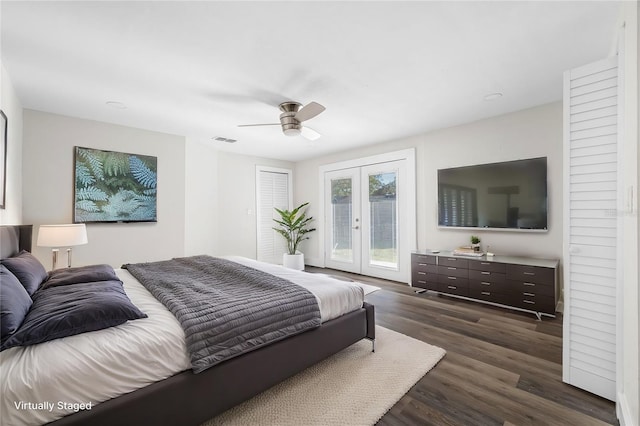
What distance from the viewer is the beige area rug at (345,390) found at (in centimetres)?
167

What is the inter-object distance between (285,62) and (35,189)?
3.35m

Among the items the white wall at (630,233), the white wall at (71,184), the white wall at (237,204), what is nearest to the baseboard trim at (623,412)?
the white wall at (630,233)

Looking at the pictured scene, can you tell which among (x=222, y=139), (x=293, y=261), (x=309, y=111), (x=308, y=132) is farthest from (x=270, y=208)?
(x=309, y=111)

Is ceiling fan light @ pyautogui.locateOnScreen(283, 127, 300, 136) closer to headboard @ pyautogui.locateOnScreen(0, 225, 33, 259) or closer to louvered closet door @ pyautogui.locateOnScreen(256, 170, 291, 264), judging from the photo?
headboard @ pyautogui.locateOnScreen(0, 225, 33, 259)

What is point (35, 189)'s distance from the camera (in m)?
3.31

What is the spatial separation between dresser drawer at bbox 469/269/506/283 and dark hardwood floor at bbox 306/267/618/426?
1.16 ft

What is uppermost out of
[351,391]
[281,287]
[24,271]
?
[24,271]

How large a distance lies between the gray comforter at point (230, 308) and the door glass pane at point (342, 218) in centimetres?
323

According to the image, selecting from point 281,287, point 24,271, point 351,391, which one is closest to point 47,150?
point 24,271

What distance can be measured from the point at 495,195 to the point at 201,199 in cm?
451

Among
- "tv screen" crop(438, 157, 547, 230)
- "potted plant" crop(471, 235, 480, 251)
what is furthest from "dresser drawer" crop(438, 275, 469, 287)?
"tv screen" crop(438, 157, 547, 230)

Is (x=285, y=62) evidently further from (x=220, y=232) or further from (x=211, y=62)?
(x=220, y=232)

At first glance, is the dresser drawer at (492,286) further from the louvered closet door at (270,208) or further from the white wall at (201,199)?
the white wall at (201,199)

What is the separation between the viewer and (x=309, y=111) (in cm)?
274
